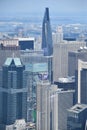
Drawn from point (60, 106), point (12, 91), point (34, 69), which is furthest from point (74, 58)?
point (12, 91)

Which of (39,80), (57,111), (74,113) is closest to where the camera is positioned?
(74,113)

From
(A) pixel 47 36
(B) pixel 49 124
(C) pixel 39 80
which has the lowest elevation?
(B) pixel 49 124

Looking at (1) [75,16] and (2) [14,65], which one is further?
(2) [14,65]

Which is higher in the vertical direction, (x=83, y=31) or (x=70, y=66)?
(x=83, y=31)

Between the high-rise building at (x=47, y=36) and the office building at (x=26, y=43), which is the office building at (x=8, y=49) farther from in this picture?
the high-rise building at (x=47, y=36)

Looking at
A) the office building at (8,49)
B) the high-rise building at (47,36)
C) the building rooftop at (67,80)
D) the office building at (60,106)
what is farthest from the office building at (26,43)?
the office building at (60,106)

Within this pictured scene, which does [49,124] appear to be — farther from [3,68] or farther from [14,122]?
[3,68]

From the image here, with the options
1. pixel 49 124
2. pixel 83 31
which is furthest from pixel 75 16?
pixel 49 124

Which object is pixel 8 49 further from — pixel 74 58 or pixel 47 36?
pixel 74 58
